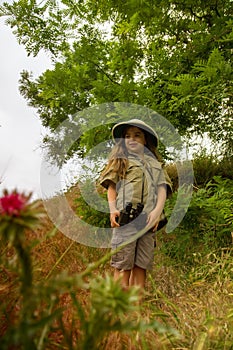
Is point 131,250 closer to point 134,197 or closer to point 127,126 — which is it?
point 134,197

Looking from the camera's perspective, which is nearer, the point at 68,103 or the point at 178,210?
the point at 178,210

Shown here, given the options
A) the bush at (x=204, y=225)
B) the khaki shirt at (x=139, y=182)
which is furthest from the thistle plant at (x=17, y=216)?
the bush at (x=204, y=225)

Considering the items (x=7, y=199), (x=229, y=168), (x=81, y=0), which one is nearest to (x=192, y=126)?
(x=229, y=168)

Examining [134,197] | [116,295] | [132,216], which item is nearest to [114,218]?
[132,216]

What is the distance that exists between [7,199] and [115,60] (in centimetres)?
391

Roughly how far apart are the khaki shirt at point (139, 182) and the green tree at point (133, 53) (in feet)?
2.72

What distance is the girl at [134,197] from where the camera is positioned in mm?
3012

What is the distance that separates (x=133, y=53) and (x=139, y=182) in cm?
204

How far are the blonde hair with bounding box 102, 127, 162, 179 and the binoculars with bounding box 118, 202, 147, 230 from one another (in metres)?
0.30

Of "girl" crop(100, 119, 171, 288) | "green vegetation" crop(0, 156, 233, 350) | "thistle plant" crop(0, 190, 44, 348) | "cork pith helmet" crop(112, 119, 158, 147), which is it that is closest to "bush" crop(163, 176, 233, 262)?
"green vegetation" crop(0, 156, 233, 350)

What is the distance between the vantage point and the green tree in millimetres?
4207

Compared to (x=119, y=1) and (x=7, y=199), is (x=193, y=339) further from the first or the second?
(x=119, y=1)

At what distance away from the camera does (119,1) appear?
4750 mm

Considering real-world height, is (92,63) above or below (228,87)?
above
